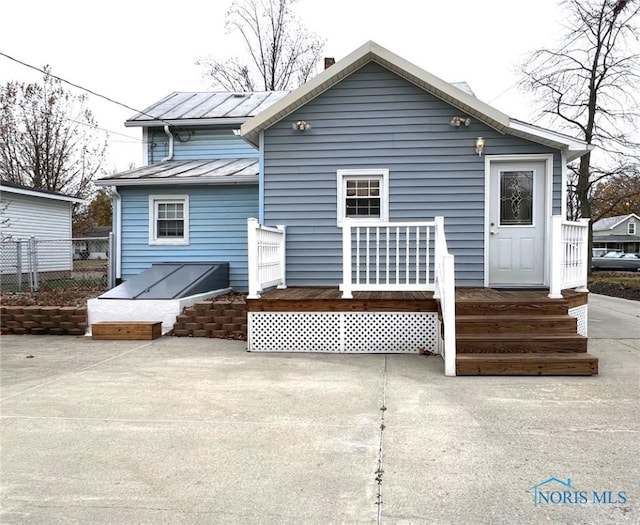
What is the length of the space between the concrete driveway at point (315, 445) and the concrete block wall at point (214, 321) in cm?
195

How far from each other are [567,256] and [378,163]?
3.19 meters

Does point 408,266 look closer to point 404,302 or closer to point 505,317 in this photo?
point 404,302

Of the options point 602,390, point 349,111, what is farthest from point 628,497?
point 349,111

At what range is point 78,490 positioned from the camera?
8.75 ft

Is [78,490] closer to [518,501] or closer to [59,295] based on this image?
[518,501]

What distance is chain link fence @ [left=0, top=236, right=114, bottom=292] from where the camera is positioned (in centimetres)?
1272

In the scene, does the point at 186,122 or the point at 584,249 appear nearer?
the point at 584,249

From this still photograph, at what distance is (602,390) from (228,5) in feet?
87.7

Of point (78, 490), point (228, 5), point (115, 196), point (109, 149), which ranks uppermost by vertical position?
point (228, 5)

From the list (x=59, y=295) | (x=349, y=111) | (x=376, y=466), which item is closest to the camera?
(x=376, y=466)

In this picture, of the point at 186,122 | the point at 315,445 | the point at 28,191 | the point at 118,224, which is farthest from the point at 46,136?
the point at 315,445

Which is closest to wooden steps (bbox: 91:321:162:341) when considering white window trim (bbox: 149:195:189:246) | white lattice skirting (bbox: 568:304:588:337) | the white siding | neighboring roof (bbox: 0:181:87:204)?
white window trim (bbox: 149:195:189:246)

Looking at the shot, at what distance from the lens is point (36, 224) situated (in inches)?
646

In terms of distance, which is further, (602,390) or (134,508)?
(602,390)
